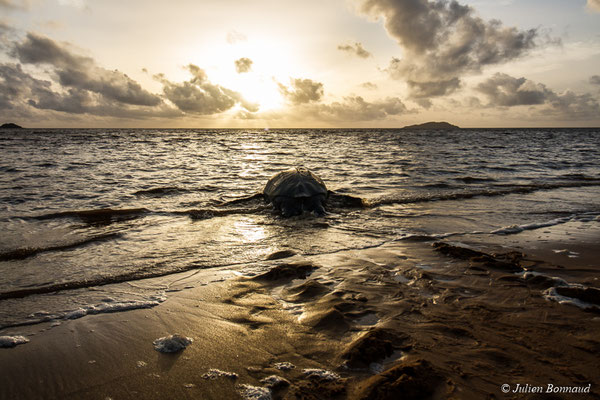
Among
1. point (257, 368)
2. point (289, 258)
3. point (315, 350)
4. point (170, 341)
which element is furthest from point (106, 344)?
point (289, 258)

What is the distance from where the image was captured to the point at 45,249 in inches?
181

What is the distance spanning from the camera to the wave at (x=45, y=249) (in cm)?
428

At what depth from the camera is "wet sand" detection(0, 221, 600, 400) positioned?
73.9 inches

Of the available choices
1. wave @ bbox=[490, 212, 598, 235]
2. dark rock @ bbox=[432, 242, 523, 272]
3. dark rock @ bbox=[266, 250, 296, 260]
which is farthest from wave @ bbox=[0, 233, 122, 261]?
wave @ bbox=[490, 212, 598, 235]

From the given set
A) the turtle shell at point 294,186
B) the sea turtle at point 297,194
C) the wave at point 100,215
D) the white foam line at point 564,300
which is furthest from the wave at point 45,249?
the white foam line at point 564,300

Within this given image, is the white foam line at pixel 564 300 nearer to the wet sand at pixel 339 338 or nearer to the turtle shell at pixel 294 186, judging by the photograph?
the wet sand at pixel 339 338

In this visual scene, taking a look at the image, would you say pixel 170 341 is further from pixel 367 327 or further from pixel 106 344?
pixel 367 327

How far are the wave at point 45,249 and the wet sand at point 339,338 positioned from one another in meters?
2.12

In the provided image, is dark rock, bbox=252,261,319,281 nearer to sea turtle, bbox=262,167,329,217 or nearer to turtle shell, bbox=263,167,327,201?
sea turtle, bbox=262,167,329,217

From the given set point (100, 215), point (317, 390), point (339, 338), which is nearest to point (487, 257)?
point (339, 338)

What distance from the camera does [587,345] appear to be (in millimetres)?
2184

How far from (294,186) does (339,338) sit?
5135mm

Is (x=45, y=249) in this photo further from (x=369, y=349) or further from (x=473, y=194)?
(x=473, y=194)

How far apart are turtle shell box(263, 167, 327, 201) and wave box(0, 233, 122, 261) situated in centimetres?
339
